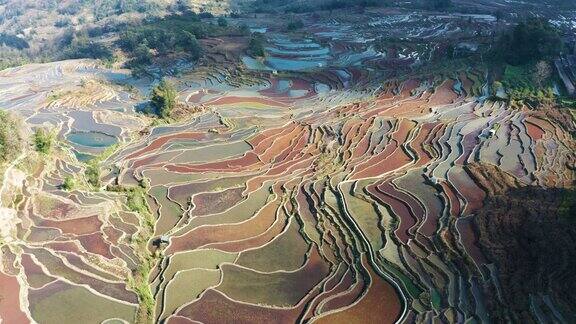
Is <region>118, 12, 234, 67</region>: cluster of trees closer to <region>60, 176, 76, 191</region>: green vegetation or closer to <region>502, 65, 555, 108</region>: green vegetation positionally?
<region>60, 176, 76, 191</region>: green vegetation

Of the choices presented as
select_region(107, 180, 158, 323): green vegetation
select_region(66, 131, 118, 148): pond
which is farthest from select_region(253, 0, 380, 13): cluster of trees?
select_region(107, 180, 158, 323): green vegetation

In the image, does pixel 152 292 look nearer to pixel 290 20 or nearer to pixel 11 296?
pixel 11 296

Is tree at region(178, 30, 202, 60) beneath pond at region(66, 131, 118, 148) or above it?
beneath

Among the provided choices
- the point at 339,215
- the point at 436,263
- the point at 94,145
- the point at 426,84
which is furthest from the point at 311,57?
the point at 436,263

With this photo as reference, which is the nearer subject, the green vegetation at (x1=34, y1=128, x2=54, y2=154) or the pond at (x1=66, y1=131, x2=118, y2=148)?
the green vegetation at (x1=34, y1=128, x2=54, y2=154)

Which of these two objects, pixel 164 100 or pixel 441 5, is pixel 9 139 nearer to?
pixel 164 100

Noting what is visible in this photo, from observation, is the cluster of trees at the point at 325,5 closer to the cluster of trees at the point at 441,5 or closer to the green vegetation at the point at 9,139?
the cluster of trees at the point at 441,5
